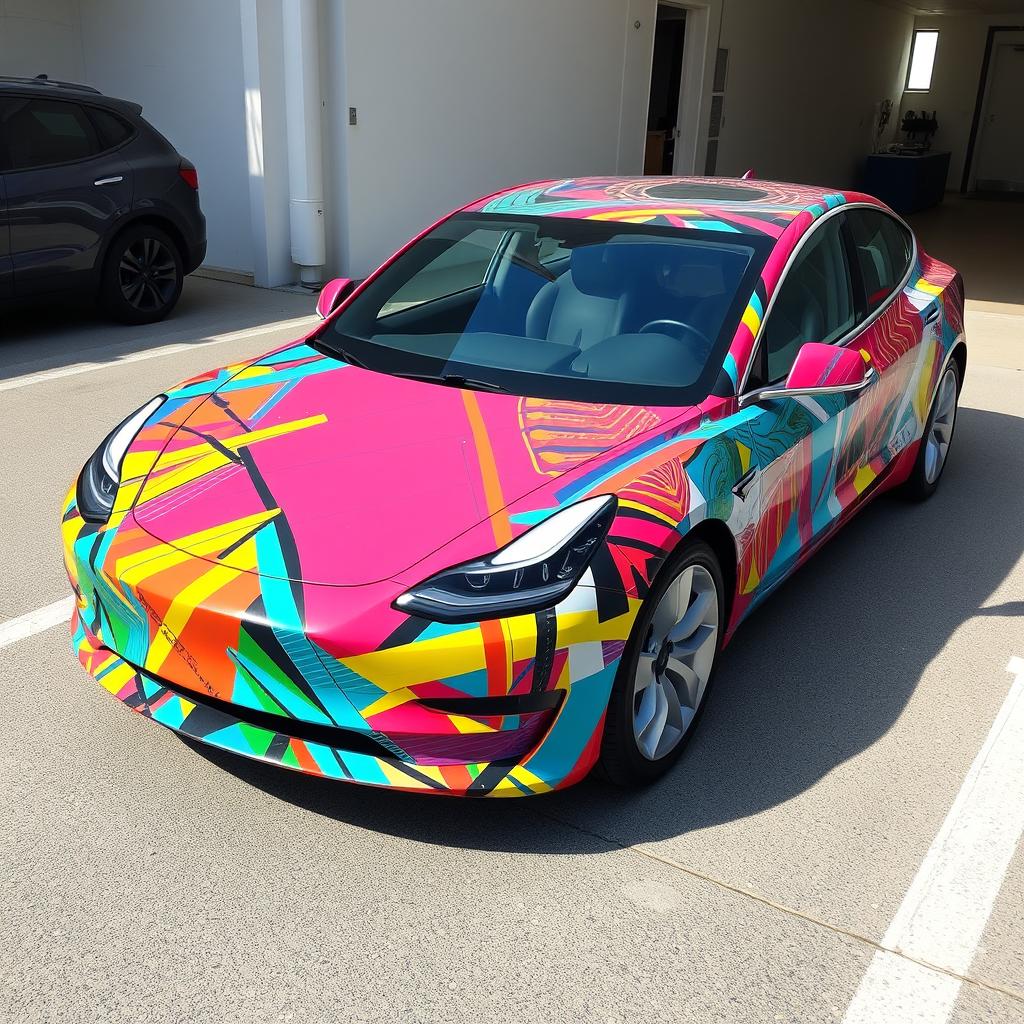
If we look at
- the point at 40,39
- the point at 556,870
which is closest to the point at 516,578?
the point at 556,870

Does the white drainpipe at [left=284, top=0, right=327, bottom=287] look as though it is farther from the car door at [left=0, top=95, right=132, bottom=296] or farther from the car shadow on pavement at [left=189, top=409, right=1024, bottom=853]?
the car shadow on pavement at [left=189, top=409, right=1024, bottom=853]

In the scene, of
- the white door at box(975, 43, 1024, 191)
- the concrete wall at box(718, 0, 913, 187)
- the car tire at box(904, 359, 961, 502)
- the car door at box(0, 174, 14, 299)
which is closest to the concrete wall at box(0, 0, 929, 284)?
the car door at box(0, 174, 14, 299)

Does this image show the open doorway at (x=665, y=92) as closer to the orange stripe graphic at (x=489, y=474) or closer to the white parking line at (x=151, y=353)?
the white parking line at (x=151, y=353)

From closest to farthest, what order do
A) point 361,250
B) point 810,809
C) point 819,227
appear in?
point 810,809, point 819,227, point 361,250

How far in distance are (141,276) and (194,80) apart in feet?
9.56

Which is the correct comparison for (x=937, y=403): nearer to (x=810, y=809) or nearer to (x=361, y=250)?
(x=810, y=809)

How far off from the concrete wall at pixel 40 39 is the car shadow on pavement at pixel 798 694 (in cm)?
919

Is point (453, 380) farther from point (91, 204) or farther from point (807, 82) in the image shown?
point (807, 82)

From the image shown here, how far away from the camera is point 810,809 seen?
115 inches

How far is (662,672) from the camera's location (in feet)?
9.54

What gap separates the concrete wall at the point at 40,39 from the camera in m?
10.2

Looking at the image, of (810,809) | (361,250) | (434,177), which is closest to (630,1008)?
(810,809)

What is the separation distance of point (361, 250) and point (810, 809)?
8.33 meters

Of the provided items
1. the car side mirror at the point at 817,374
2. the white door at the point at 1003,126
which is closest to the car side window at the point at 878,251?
the car side mirror at the point at 817,374
